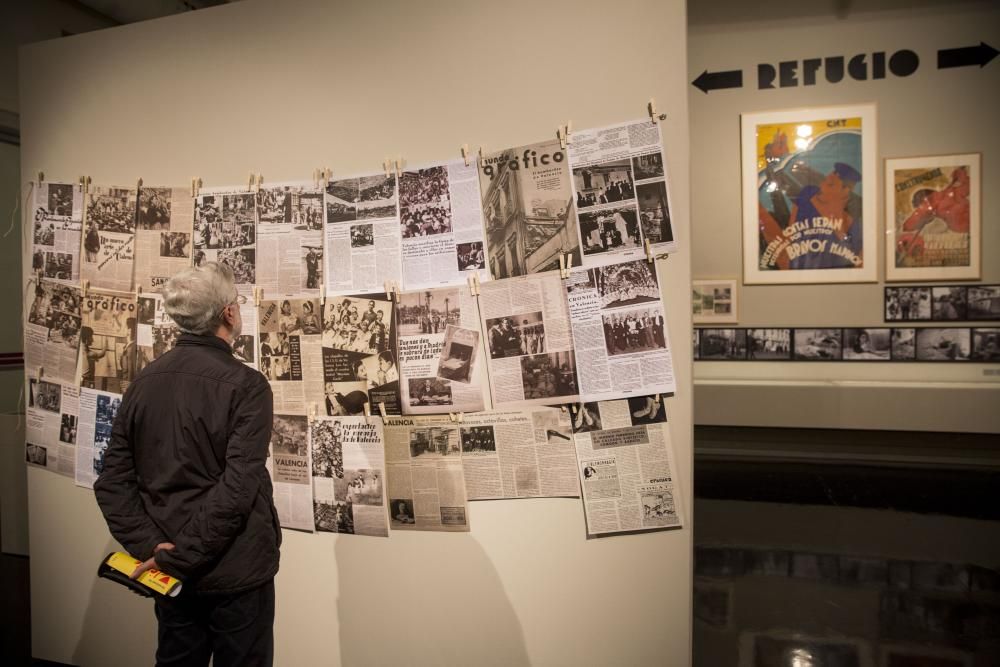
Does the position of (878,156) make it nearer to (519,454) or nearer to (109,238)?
(519,454)

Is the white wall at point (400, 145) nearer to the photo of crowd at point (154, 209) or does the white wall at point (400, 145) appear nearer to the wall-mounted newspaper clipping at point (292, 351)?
the photo of crowd at point (154, 209)

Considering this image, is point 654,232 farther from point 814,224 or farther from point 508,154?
point 814,224

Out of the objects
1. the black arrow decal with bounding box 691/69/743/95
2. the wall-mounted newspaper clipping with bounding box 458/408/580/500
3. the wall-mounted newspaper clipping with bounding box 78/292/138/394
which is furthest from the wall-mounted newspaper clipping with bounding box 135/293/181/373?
the black arrow decal with bounding box 691/69/743/95

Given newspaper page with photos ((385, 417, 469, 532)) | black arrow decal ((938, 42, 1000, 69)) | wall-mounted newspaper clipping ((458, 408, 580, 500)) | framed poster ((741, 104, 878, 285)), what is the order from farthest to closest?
framed poster ((741, 104, 878, 285))
black arrow decal ((938, 42, 1000, 69))
newspaper page with photos ((385, 417, 469, 532))
wall-mounted newspaper clipping ((458, 408, 580, 500))

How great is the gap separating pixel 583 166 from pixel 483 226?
0.39 metres

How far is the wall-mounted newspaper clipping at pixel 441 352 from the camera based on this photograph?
6.57 feet

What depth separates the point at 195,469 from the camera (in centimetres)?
150

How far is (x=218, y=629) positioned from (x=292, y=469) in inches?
28.4

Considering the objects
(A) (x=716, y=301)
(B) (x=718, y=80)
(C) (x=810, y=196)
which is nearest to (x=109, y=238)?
(A) (x=716, y=301)

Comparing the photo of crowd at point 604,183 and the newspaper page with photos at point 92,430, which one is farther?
the newspaper page with photos at point 92,430

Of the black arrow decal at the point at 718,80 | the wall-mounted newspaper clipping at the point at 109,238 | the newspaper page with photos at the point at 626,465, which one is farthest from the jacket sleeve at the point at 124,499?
the black arrow decal at the point at 718,80

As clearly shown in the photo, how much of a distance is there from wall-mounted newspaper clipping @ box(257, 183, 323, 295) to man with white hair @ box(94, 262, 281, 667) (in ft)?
1.92

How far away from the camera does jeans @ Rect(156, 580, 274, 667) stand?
1551mm

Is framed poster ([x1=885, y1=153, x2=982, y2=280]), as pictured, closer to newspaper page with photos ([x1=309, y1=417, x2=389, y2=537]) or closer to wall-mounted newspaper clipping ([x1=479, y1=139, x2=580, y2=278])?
wall-mounted newspaper clipping ([x1=479, y1=139, x2=580, y2=278])
